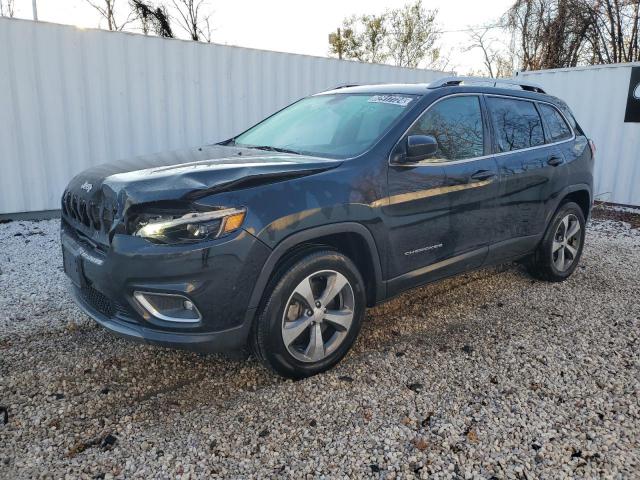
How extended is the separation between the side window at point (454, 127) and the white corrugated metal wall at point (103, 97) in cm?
519

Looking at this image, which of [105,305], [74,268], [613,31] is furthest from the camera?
[613,31]

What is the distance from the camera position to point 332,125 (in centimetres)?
367

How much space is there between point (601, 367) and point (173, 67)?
689 cm

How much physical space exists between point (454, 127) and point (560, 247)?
1.97 m

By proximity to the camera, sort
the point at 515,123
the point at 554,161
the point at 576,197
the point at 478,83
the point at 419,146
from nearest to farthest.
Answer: the point at 419,146, the point at 478,83, the point at 515,123, the point at 554,161, the point at 576,197

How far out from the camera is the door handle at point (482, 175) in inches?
145

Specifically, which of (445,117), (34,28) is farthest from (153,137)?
(445,117)

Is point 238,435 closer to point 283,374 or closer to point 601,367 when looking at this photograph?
point 283,374

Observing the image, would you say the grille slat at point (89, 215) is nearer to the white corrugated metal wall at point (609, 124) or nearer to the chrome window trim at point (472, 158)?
the chrome window trim at point (472, 158)

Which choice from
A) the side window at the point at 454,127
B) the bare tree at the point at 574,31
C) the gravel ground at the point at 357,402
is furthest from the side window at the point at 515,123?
the bare tree at the point at 574,31

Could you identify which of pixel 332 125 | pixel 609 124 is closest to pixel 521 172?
pixel 332 125

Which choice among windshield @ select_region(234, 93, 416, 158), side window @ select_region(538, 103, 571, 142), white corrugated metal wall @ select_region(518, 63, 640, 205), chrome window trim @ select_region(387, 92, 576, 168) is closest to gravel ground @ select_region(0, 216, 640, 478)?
chrome window trim @ select_region(387, 92, 576, 168)

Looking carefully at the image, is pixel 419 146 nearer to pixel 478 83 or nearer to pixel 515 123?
pixel 478 83

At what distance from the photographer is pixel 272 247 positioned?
2625mm
